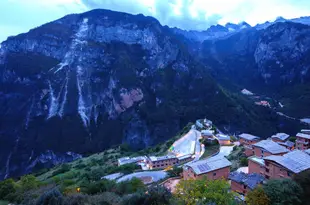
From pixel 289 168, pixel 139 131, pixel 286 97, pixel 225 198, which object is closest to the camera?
pixel 225 198

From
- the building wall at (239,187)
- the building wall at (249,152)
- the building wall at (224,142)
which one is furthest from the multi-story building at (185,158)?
the building wall at (239,187)

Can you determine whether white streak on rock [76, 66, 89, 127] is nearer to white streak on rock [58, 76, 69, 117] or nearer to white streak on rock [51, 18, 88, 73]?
white streak on rock [58, 76, 69, 117]

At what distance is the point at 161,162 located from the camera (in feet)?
149

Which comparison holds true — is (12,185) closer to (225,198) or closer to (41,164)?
(225,198)

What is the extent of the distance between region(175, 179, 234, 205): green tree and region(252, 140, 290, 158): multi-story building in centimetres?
1752

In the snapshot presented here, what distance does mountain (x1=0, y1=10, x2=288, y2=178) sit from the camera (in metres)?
107

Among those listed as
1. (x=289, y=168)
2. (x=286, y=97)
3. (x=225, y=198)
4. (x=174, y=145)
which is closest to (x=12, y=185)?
(x=225, y=198)

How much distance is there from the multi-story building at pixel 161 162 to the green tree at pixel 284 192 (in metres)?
30.8

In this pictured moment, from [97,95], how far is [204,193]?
119970 mm

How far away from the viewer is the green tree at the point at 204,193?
13.3m

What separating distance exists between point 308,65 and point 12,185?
177463 mm

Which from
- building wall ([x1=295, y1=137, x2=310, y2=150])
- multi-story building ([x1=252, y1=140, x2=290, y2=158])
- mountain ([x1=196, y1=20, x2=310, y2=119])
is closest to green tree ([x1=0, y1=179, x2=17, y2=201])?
multi-story building ([x1=252, y1=140, x2=290, y2=158])

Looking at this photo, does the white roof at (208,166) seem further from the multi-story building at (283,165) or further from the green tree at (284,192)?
the green tree at (284,192)

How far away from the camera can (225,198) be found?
13.4m
